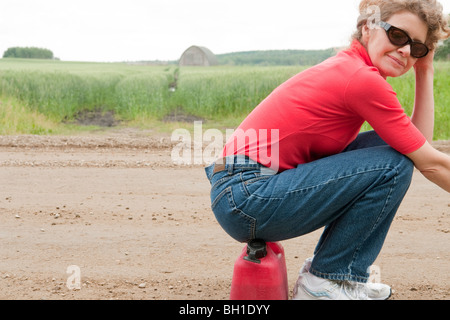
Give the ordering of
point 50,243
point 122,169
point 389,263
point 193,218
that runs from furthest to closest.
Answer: point 122,169, point 193,218, point 50,243, point 389,263

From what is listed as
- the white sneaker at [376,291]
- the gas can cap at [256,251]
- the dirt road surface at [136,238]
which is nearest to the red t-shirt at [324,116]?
the gas can cap at [256,251]

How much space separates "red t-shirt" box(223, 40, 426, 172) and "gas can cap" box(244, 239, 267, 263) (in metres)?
0.29

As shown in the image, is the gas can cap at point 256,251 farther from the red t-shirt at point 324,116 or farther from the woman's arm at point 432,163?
the woman's arm at point 432,163

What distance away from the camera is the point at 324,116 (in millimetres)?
1934

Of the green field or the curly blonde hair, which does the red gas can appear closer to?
the curly blonde hair

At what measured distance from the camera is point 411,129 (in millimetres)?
1894

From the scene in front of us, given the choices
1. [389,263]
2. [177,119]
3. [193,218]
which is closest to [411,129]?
[389,263]

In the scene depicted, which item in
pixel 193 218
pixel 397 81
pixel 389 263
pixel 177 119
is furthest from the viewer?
pixel 177 119

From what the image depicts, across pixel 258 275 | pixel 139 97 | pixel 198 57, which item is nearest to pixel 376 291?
pixel 258 275

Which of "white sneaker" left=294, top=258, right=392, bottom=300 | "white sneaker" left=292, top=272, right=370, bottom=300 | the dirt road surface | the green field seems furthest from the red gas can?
the green field

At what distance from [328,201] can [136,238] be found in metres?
1.50

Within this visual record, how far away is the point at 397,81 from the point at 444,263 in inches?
260

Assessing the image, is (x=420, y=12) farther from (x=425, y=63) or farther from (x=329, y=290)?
(x=329, y=290)
